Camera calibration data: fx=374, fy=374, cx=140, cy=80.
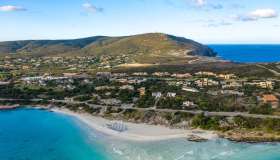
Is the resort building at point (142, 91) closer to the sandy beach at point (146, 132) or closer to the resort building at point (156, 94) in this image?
the resort building at point (156, 94)

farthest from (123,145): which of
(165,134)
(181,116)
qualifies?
(181,116)

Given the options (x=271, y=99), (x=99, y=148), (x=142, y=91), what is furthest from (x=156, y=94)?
(x=99, y=148)

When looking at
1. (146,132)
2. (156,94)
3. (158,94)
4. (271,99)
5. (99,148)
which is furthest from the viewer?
(156,94)

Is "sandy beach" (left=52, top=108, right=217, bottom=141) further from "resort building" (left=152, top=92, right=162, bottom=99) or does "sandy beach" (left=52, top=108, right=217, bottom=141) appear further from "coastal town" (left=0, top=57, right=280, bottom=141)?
"resort building" (left=152, top=92, right=162, bottom=99)

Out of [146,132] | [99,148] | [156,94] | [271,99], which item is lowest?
[99,148]

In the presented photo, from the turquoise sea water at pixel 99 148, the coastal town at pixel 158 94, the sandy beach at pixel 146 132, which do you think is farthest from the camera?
the coastal town at pixel 158 94

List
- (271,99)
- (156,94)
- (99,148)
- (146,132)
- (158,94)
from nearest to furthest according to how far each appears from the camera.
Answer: (99,148), (146,132), (271,99), (158,94), (156,94)

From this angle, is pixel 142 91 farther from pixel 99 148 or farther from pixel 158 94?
pixel 99 148

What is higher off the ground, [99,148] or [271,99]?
[271,99]

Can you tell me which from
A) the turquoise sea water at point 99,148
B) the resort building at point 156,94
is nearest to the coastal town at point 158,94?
the resort building at point 156,94
